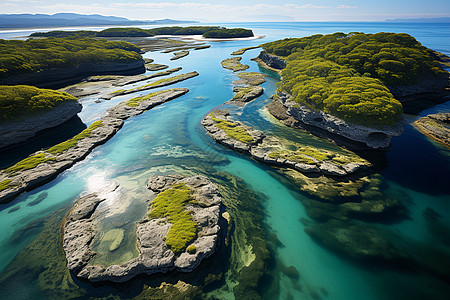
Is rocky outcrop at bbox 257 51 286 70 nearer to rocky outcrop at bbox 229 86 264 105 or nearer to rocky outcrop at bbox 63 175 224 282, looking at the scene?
rocky outcrop at bbox 229 86 264 105

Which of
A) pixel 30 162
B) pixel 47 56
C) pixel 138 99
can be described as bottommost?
pixel 138 99

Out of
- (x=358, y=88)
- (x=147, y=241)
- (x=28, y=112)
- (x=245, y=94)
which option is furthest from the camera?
(x=245, y=94)

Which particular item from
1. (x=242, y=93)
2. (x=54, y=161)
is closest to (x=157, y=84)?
(x=242, y=93)

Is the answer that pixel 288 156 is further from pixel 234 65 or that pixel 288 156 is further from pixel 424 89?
pixel 234 65

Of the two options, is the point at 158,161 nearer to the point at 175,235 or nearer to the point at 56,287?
the point at 175,235

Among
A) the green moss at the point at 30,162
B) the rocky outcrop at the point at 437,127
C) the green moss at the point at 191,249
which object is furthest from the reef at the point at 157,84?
the rocky outcrop at the point at 437,127

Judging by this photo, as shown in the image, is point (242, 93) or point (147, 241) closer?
point (147, 241)

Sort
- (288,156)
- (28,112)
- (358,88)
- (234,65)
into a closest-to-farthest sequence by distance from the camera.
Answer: (288,156)
(358,88)
(28,112)
(234,65)
